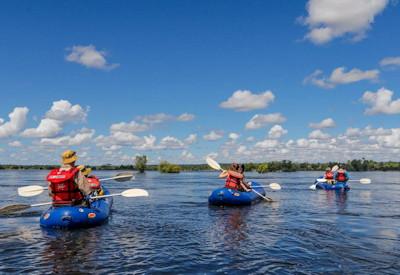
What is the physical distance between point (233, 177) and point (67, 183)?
9.47 meters

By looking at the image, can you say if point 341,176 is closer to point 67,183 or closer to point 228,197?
point 228,197

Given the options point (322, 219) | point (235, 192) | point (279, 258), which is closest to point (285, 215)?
point (322, 219)

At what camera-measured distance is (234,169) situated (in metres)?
20.1

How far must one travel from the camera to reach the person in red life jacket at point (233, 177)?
19.8 meters

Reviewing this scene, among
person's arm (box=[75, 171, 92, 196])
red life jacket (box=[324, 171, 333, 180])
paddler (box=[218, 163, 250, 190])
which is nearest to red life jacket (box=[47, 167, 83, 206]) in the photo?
person's arm (box=[75, 171, 92, 196])

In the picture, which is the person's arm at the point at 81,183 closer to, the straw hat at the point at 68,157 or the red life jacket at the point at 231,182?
the straw hat at the point at 68,157

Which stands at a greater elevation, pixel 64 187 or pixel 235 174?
pixel 235 174

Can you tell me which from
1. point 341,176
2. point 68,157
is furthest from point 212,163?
point 341,176

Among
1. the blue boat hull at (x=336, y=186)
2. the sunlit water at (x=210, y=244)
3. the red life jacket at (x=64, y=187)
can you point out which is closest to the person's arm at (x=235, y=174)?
the sunlit water at (x=210, y=244)

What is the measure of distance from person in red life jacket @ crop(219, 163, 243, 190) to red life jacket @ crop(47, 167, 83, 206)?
8.47 m

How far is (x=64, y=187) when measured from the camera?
12406 mm

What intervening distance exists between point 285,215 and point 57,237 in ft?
29.8

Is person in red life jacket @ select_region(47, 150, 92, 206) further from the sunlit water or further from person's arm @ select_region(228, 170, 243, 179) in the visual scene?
person's arm @ select_region(228, 170, 243, 179)

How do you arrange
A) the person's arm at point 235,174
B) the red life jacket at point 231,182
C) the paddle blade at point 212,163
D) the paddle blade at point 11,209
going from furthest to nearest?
the paddle blade at point 212,163 → the red life jacket at point 231,182 → the person's arm at point 235,174 → the paddle blade at point 11,209
